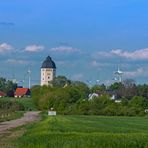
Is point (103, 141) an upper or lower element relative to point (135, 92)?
lower

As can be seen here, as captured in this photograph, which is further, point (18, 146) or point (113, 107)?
point (113, 107)

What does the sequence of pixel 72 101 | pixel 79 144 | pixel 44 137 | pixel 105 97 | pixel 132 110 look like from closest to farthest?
pixel 79 144 → pixel 44 137 → pixel 132 110 → pixel 105 97 → pixel 72 101

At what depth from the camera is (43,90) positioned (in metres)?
190

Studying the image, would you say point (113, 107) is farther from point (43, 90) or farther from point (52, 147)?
point (52, 147)

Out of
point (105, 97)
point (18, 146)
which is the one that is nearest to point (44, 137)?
point (18, 146)

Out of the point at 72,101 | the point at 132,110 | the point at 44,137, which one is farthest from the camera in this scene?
the point at 72,101

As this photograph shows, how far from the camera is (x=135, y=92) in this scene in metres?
199

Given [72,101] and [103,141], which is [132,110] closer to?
[72,101]

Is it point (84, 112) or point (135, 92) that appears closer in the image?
point (84, 112)

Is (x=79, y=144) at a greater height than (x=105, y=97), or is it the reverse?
(x=105, y=97)

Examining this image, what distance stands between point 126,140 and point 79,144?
4308 millimetres

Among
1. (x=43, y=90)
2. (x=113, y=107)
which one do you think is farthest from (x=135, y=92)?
(x=113, y=107)

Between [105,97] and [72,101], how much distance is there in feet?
51.3

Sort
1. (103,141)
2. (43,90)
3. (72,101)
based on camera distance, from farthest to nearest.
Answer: (43,90) < (72,101) < (103,141)
